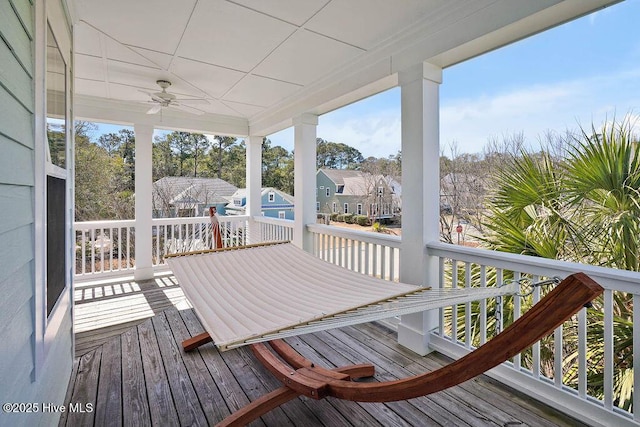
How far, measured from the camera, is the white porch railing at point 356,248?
2.95m

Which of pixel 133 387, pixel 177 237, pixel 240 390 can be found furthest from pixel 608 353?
pixel 177 237

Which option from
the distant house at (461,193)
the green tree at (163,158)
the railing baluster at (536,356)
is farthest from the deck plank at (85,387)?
the green tree at (163,158)

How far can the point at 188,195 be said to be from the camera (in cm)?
789

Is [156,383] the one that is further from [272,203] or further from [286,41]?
[272,203]

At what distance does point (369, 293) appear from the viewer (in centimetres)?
206


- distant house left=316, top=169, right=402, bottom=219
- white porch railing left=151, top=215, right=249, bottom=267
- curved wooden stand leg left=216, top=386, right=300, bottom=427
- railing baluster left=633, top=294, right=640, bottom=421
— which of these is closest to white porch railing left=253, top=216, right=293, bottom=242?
white porch railing left=151, top=215, right=249, bottom=267

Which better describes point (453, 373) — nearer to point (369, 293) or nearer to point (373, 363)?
point (369, 293)

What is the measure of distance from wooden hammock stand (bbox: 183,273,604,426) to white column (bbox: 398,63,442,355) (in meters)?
0.86

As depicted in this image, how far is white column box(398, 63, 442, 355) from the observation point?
8.20 feet

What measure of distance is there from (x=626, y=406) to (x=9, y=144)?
321 cm

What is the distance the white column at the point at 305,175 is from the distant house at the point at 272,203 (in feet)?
11.1

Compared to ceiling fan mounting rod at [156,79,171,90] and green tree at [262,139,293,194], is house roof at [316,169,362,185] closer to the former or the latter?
green tree at [262,139,293,194]

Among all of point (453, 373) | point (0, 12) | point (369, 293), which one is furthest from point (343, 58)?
point (453, 373)

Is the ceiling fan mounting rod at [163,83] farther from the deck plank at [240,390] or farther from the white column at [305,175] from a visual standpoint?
the deck plank at [240,390]
